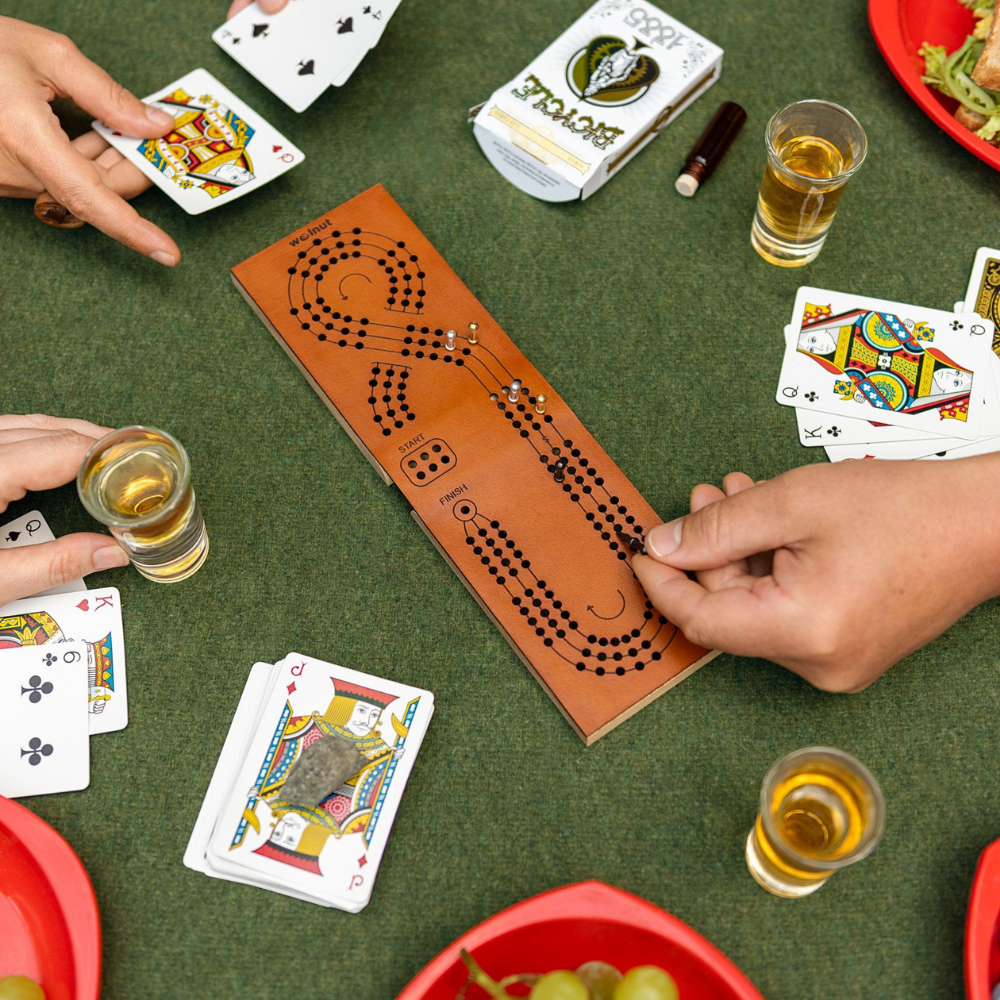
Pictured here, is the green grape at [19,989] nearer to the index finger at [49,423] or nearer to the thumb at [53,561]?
the thumb at [53,561]

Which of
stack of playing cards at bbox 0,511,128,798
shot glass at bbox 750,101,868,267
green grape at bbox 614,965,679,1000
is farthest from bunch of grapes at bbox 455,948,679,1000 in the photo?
shot glass at bbox 750,101,868,267

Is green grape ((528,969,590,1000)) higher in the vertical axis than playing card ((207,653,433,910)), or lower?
higher

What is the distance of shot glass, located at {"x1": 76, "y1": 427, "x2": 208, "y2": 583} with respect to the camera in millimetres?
940

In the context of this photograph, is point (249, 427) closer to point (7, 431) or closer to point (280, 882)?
point (7, 431)

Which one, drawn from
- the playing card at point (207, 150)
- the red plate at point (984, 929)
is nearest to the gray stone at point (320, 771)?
the red plate at point (984, 929)

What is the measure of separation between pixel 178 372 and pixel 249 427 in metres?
0.12

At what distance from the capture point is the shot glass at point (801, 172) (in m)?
1.09

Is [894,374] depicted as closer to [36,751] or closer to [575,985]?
[575,985]

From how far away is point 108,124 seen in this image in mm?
1194

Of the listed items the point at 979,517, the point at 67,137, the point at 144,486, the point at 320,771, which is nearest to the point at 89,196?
the point at 67,137

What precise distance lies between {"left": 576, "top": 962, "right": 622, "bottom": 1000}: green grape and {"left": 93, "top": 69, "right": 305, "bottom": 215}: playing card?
39.2 inches

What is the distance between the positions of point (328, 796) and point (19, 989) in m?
0.31

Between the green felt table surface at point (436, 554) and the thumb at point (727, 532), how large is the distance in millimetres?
95

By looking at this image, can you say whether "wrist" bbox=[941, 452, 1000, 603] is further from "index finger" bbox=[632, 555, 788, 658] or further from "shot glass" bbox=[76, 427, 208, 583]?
"shot glass" bbox=[76, 427, 208, 583]
